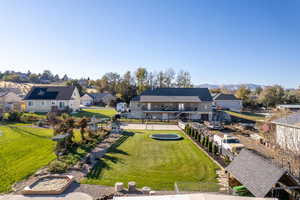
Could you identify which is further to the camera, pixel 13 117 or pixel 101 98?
pixel 101 98

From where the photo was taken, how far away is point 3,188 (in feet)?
32.2

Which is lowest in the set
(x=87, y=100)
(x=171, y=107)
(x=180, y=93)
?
(x=171, y=107)

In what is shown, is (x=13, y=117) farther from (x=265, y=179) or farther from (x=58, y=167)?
(x=265, y=179)

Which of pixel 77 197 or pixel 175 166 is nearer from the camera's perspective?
pixel 77 197

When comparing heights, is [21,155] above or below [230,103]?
below

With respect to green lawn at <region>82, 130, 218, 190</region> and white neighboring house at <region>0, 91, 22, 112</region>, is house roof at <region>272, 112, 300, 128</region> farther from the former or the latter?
white neighboring house at <region>0, 91, 22, 112</region>

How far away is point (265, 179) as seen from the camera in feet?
24.1

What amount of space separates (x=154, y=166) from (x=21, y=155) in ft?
34.5

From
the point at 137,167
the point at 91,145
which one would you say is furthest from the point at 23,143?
the point at 137,167

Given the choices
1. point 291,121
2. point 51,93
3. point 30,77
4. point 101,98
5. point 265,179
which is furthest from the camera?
point 30,77

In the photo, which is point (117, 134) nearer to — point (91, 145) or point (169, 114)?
point (91, 145)

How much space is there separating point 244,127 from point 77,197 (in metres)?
27.8

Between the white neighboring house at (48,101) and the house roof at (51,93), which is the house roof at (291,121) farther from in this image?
the house roof at (51,93)

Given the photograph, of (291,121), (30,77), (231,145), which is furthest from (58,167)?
(30,77)
